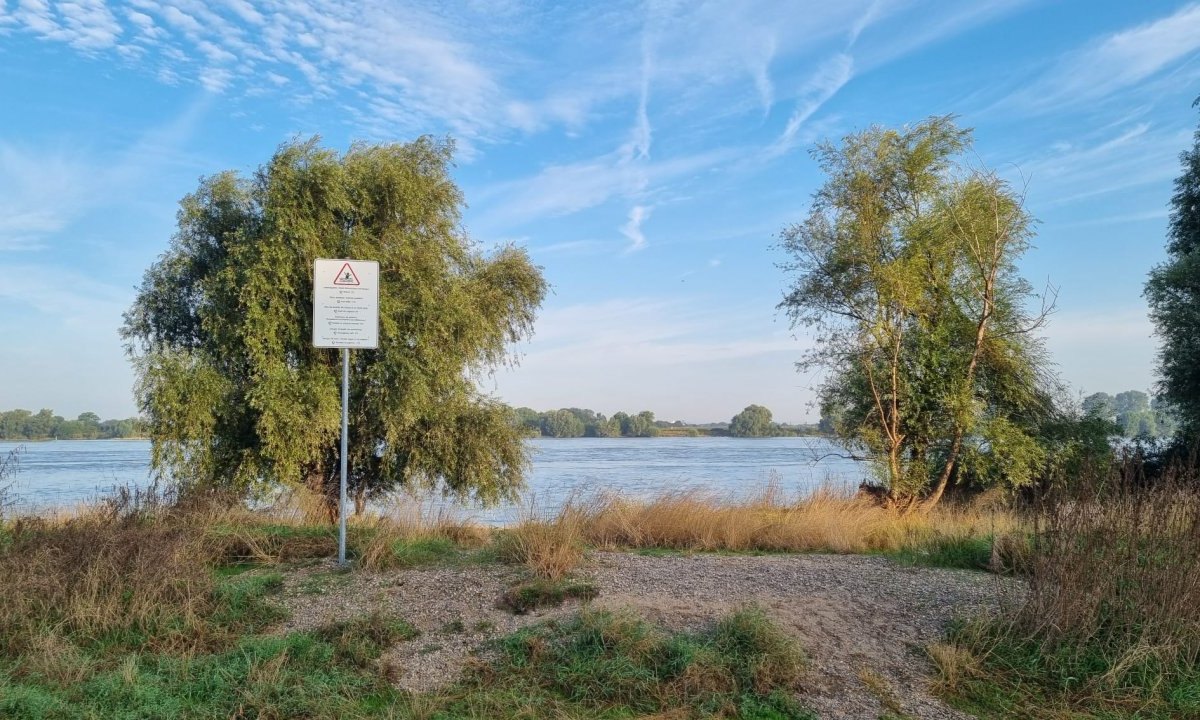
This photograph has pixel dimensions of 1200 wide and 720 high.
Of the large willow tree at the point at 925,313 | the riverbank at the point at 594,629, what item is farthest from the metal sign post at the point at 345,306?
the large willow tree at the point at 925,313

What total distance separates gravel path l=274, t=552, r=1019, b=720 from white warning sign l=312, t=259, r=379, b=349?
2.50 metres

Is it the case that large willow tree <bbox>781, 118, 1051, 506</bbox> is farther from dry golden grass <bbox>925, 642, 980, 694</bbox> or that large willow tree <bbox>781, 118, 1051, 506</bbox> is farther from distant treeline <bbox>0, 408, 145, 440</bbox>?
distant treeline <bbox>0, 408, 145, 440</bbox>

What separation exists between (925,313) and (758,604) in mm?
12286

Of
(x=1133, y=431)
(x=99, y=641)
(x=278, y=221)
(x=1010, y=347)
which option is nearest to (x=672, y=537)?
(x=99, y=641)

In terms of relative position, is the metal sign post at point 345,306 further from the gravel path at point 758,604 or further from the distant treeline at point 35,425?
the distant treeline at point 35,425

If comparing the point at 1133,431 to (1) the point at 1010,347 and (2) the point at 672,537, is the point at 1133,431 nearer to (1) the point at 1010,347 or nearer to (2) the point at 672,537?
(1) the point at 1010,347

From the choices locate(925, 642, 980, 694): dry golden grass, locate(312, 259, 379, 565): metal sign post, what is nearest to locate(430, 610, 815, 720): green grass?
locate(925, 642, 980, 694): dry golden grass

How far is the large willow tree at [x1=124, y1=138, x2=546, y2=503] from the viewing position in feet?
43.1

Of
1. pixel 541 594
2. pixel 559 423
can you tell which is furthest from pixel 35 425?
pixel 541 594

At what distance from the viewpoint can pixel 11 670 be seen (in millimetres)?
5594

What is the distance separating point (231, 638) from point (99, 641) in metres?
0.97

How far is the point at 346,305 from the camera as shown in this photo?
926 centimetres

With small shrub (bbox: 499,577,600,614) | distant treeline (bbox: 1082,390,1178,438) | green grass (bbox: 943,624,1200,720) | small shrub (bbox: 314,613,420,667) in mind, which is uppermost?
distant treeline (bbox: 1082,390,1178,438)

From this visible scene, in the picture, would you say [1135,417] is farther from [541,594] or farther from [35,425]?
[35,425]
